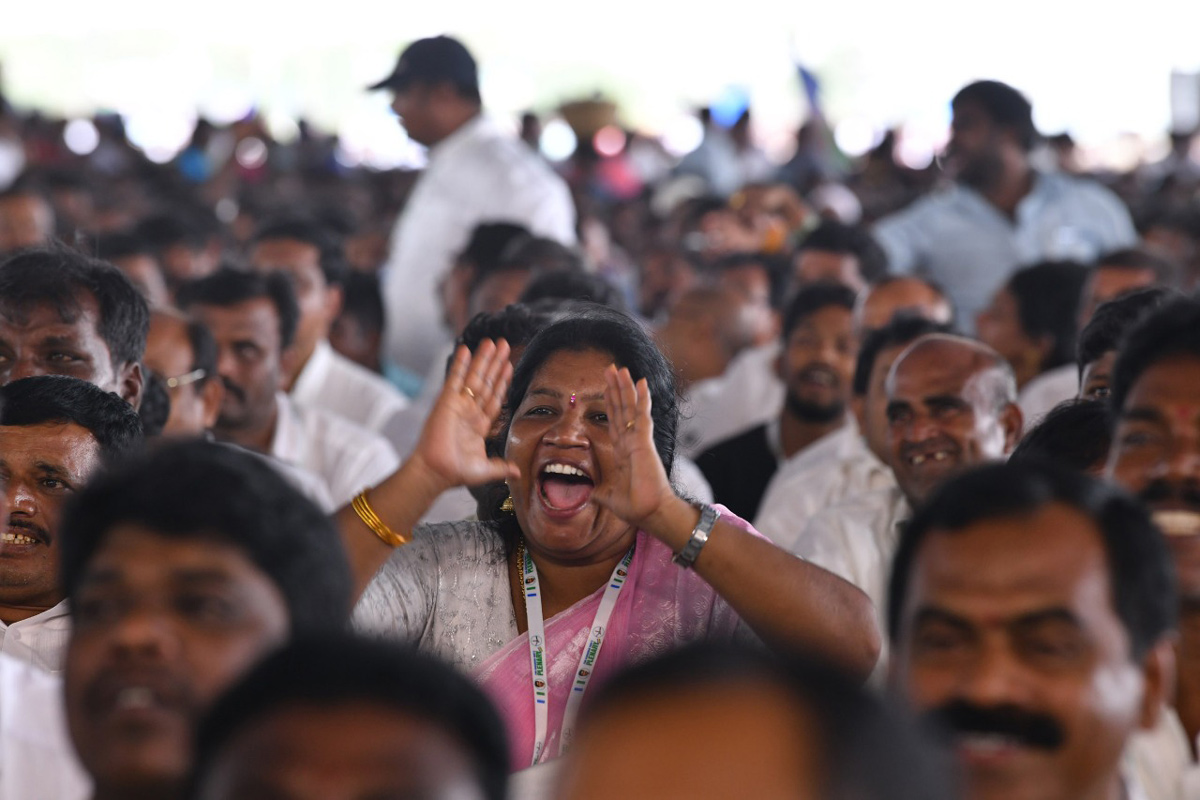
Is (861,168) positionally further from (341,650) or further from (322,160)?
(341,650)

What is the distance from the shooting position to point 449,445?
2.24 metres

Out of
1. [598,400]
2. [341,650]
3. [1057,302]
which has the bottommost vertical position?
[1057,302]

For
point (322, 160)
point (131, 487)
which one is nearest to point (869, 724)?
point (131, 487)

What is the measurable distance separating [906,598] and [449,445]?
0.80 m

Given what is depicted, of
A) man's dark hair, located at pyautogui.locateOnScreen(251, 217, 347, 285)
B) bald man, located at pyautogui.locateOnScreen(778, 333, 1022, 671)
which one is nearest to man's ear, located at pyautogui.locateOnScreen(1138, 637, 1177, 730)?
bald man, located at pyautogui.locateOnScreen(778, 333, 1022, 671)

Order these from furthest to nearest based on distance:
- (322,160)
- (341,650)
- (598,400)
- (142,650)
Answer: (322,160) < (598,400) < (142,650) < (341,650)

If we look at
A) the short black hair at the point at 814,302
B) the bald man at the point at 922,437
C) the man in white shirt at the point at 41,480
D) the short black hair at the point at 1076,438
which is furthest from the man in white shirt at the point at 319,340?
the short black hair at the point at 1076,438

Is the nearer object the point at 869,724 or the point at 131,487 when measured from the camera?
the point at 869,724

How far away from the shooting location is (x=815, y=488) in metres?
3.86

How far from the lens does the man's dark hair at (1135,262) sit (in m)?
4.62

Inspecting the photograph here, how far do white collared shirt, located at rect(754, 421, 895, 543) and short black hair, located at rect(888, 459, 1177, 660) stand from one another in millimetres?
1921

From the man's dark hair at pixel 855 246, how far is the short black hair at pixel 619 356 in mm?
3528

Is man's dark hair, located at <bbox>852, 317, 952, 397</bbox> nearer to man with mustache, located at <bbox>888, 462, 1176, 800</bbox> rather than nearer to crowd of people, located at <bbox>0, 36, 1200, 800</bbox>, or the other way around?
crowd of people, located at <bbox>0, 36, 1200, 800</bbox>

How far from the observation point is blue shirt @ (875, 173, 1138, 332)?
19.2 ft
